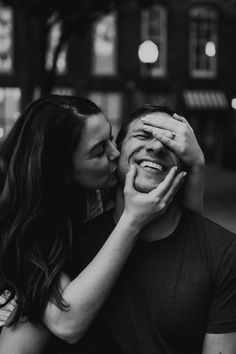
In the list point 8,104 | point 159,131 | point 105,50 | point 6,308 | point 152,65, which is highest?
point 159,131

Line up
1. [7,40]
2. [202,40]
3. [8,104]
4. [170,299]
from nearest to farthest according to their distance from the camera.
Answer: [170,299] → [8,104] → [7,40] → [202,40]

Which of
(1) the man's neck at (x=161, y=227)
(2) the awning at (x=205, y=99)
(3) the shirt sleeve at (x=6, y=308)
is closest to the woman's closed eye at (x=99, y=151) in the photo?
(1) the man's neck at (x=161, y=227)

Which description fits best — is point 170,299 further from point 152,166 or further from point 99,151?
point 99,151

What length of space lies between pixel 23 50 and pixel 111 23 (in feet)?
16.3

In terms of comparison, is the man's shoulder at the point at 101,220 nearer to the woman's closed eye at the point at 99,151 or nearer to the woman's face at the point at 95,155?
the woman's face at the point at 95,155

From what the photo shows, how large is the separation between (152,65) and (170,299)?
102 ft

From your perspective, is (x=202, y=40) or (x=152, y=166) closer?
(x=152, y=166)

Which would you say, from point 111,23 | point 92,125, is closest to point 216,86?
point 111,23

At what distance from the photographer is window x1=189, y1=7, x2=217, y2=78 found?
35719 millimetres

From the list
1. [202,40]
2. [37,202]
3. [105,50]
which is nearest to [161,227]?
[37,202]

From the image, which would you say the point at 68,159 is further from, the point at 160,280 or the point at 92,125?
the point at 160,280

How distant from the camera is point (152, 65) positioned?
32781 mm

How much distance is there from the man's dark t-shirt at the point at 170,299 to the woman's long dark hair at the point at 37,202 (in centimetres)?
25

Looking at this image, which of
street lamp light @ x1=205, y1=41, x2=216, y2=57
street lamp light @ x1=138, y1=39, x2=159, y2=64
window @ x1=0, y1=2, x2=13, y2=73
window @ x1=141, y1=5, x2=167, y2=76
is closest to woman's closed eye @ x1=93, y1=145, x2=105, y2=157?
street lamp light @ x1=138, y1=39, x2=159, y2=64
